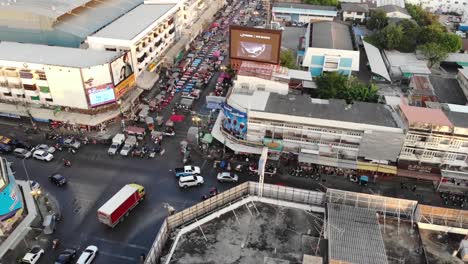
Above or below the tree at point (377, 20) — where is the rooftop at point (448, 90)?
below

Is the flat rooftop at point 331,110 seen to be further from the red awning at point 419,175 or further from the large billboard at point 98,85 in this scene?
the large billboard at point 98,85

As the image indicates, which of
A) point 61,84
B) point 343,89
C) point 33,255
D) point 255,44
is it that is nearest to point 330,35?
point 343,89

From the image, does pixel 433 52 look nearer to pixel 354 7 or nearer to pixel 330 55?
pixel 330 55

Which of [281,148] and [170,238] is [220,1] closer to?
[281,148]

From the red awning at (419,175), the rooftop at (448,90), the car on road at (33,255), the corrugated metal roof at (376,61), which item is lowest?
the car on road at (33,255)

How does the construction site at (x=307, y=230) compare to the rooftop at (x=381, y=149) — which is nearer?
the construction site at (x=307, y=230)

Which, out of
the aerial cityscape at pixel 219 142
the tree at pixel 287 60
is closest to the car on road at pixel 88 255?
the aerial cityscape at pixel 219 142

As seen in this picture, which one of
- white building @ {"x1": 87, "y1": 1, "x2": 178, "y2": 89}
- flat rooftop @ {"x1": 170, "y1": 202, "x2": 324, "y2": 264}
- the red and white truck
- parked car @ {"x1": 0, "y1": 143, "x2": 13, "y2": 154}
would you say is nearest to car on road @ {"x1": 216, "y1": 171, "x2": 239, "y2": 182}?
the red and white truck

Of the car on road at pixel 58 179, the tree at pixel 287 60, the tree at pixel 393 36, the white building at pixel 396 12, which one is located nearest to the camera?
the car on road at pixel 58 179
